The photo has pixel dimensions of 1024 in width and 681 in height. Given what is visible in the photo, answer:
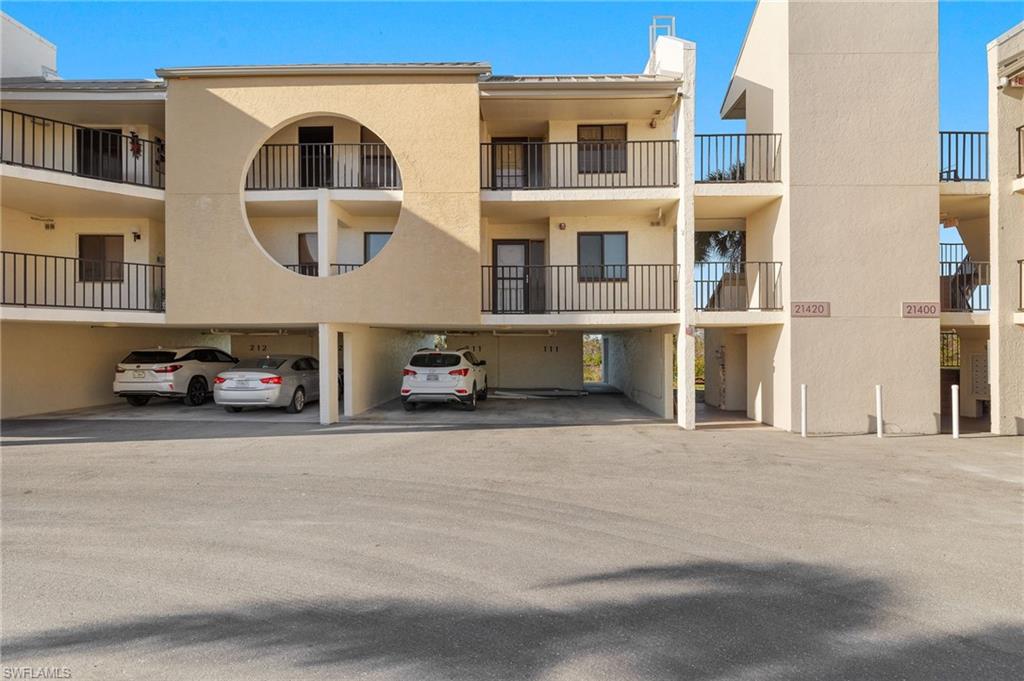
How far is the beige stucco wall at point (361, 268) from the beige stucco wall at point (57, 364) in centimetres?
469

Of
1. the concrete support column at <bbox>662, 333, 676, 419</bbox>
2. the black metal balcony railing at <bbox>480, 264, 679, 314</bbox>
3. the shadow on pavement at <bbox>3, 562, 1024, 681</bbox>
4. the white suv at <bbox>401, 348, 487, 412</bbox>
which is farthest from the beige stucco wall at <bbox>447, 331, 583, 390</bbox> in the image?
the shadow on pavement at <bbox>3, 562, 1024, 681</bbox>

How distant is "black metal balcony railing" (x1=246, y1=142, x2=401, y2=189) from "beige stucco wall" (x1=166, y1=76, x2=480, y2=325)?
2191 millimetres

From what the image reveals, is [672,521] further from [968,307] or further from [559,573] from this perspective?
[968,307]

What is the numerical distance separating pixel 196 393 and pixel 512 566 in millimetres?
15162

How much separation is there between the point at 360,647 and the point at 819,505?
5814 mm

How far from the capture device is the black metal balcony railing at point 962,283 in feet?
46.4

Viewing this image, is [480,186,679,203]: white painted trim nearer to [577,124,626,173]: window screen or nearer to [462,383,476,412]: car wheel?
[577,124,626,173]: window screen

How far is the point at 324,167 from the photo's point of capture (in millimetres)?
16453

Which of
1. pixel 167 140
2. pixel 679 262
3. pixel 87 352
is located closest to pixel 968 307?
pixel 679 262

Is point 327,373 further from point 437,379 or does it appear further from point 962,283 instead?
point 962,283

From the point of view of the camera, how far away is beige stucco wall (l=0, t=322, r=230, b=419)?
14945 millimetres

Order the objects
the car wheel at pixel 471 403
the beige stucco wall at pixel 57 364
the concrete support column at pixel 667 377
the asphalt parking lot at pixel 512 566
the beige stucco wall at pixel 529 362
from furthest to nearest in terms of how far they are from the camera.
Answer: the beige stucco wall at pixel 529 362, the car wheel at pixel 471 403, the concrete support column at pixel 667 377, the beige stucco wall at pixel 57 364, the asphalt parking lot at pixel 512 566

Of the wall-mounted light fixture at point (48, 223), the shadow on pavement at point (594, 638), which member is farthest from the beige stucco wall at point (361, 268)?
the shadow on pavement at point (594, 638)

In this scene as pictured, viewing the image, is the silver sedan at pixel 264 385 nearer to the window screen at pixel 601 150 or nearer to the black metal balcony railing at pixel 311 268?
the black metal balcony railing at pixel 311 268
